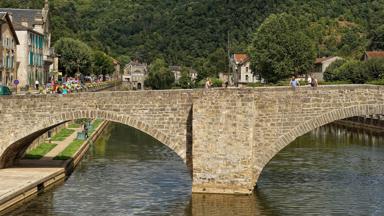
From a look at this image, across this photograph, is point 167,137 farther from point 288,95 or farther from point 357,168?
point 357,168

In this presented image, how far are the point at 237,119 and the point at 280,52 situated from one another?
217ft

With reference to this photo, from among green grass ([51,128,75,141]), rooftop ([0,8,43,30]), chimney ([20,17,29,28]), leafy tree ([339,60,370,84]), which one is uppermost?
rooftop ([0,8,43,30])

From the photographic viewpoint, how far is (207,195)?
113 feet

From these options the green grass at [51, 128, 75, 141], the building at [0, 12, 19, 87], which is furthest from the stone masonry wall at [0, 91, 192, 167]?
the building at [0, 12, 19, 87]

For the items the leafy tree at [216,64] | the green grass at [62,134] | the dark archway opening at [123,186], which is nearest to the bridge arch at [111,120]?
the dark archway opening at [123,186]

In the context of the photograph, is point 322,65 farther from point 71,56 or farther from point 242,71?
point 71,56

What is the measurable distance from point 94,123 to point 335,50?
93.3 meters

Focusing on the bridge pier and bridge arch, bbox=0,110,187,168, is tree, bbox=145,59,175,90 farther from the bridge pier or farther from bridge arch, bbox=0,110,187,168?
the bridge pier

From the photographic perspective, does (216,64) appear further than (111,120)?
Yes

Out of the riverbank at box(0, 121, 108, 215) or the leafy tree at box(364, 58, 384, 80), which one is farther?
the leafy tree at box(364, 58, 384, 80)

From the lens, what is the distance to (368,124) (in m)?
76.8

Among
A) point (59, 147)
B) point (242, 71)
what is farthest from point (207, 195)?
point (242, 71)

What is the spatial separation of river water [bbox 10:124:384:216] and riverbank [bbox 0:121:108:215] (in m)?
0.60

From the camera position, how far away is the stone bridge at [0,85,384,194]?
3447 cm
